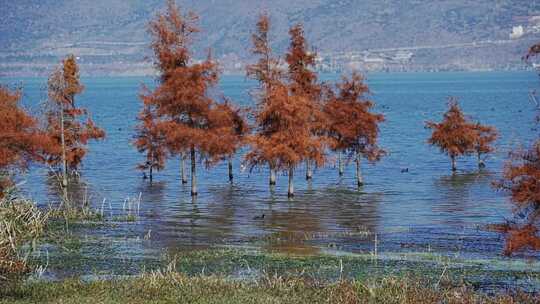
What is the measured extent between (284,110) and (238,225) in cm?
1165

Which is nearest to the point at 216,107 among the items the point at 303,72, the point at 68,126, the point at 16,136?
the point at 303,72

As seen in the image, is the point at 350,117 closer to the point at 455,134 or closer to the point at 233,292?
the point at 455,134

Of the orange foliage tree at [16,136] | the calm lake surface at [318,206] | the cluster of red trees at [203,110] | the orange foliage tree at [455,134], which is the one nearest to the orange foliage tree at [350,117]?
the cluster of red trees at [203,110]

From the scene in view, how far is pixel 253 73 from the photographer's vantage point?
67688 mm

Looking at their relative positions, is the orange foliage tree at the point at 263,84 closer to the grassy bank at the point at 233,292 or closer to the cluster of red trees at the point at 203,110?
the cluster of red trees at the point at 203,110

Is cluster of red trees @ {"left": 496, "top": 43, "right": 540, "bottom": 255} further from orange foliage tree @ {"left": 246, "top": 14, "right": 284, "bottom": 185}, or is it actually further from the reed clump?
orange foliage tree @ {"left": 246, "top": 14, "right": 284, "bottom": 185}

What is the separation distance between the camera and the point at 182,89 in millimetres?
67125

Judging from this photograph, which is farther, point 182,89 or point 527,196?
point 182,89

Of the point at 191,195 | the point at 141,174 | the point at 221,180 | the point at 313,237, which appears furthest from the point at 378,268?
the point at 141,174

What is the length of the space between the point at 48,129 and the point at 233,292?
4838cm

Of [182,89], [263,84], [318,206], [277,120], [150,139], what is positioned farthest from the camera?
[150,139]

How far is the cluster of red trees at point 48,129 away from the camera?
62438 mm

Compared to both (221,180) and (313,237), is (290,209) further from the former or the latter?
(221,180)

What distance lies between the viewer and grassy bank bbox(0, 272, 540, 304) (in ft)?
99.2
